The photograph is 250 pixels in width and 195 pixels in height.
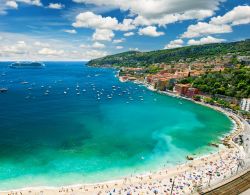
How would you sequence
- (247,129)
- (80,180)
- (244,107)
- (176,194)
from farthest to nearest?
(244,107) → (247,129) → (80,180) → (176,194)

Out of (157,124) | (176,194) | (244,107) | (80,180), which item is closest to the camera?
(176,194)

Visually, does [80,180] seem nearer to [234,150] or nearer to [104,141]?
[104,141]

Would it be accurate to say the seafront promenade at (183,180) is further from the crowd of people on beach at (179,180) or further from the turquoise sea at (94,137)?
the turquoise sea at (94,137)

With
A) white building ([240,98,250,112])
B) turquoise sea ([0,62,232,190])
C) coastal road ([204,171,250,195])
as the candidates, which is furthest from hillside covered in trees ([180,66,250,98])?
coastal road ([204,171,250,195])

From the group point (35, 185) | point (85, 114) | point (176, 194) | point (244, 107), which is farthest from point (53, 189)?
point (244, 107)

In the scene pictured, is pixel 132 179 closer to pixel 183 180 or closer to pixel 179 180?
pixel 179 180

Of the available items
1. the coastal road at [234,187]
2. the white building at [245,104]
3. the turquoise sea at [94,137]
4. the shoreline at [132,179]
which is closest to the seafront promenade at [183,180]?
the shoreline at [132,179]

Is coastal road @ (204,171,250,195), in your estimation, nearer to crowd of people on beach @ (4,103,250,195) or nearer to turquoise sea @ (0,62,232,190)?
crowd of people on beach @ (4,103,250,195)
